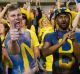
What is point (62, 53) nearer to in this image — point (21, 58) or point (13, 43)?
point (21, 58)

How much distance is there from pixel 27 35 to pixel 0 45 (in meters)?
0.56

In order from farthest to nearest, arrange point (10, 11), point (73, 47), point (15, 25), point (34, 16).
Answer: point (34, 16) < point (73, 47) < point (10, 11) < point (15, 25)

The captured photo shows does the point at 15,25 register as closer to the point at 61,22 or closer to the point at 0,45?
the point at 0,45

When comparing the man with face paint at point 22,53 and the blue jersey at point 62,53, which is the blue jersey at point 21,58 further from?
the blue jersey at point 62,53

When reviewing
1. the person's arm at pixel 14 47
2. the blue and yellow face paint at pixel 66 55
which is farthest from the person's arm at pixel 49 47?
the person's arm at pixel 14 47

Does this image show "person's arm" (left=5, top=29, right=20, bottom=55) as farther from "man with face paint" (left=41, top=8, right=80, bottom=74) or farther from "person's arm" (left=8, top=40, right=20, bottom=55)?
"man with face paint" (left=41, top=8, right=80, bottom=74)

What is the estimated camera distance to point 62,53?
702 cm

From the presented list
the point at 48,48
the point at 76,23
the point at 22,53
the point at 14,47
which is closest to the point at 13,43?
the point at 14,47

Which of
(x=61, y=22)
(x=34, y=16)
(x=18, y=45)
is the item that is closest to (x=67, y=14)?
(x=61, y=22)

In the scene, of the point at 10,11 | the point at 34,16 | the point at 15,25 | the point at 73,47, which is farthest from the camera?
the point at 34,16

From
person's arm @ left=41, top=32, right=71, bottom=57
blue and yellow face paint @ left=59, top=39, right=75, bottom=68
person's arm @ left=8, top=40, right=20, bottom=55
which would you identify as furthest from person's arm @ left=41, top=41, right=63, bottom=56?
person's arm @ left=8, top=40, right=20, bottom=55

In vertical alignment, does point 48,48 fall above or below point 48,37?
below

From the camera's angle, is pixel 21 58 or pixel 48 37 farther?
pixel 48 37

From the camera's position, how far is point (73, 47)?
699cm
